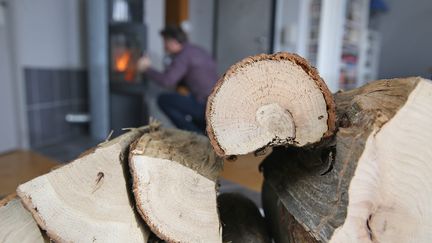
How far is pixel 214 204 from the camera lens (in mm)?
704

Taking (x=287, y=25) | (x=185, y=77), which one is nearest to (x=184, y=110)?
(x=185, y=77)

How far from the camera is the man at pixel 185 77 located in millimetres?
2391

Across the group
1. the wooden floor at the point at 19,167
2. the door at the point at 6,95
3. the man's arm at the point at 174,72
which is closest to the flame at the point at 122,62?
the man's arm at the point at 174,72

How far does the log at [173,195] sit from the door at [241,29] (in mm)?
2745

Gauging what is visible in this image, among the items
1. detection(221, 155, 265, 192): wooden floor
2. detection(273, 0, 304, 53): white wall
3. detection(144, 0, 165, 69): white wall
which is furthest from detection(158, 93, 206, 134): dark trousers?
detection(273, 0, 304, 53): white wall

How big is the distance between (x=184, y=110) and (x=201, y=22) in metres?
1.79

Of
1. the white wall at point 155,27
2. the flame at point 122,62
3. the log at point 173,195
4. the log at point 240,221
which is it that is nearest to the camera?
the log at point 173,195

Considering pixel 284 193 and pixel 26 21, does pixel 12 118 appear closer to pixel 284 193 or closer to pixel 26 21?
pixel 26 21

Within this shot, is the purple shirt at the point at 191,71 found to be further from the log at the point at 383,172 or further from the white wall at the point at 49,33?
the log at the point at 383,172

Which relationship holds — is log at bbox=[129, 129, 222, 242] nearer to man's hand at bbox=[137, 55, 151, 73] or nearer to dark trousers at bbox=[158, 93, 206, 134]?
dark trousers at bbox=[158, 93, 206, 134]

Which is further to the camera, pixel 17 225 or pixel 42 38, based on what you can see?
pixel 42 38

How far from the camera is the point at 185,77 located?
8.19ft

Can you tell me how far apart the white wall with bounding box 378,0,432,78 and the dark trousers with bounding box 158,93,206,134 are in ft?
10.7

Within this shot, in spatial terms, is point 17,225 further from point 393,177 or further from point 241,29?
point 241,29
